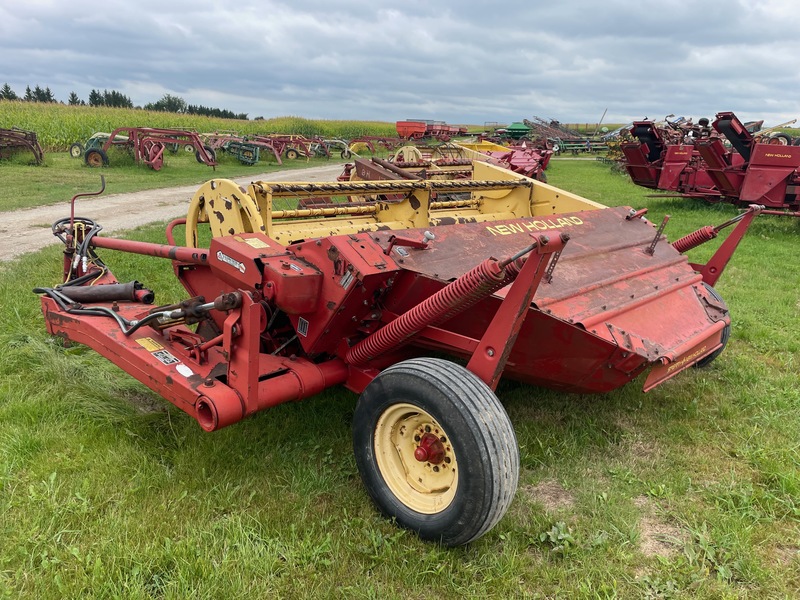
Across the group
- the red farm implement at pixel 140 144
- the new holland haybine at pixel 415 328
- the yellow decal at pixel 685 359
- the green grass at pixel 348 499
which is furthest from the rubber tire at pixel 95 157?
the yellow decal at pixel 685 359

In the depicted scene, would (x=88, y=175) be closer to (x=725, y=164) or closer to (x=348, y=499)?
(x=725, y=164)

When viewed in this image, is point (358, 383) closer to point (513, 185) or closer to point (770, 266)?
point (513, 185)

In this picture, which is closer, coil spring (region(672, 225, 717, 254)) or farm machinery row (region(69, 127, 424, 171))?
coil spring (region(672, 225, 717, 254))

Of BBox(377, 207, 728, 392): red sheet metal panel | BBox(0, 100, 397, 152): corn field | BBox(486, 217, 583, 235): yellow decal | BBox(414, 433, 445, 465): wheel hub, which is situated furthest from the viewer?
BBox(0, 100, 397, 152): corn field

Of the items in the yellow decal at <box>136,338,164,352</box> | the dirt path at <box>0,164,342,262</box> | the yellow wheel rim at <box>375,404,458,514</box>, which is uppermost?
the yellow decal at <box>136,338,164,352</box>

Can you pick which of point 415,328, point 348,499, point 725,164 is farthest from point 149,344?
point 725,164

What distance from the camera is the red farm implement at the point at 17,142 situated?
16906 mm

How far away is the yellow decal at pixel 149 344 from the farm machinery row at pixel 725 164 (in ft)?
30.8

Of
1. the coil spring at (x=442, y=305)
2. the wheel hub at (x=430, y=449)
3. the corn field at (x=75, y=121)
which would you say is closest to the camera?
the coil spring at (x=442, y=305)

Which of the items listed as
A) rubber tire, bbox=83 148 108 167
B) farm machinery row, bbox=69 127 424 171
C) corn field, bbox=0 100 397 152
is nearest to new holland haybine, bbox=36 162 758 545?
farm machinery row, bbox=69 127 424 171

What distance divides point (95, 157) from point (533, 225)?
1765 cm

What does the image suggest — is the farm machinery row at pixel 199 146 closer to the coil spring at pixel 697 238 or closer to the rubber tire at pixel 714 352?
the coil spring at pixel 697 238

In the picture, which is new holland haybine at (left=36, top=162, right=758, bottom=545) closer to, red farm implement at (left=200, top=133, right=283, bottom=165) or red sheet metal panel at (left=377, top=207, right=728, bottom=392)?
red sheet metal panel at (left=377, top=207, right=728, bottom=392)

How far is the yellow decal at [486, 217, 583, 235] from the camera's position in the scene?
10.7ft
